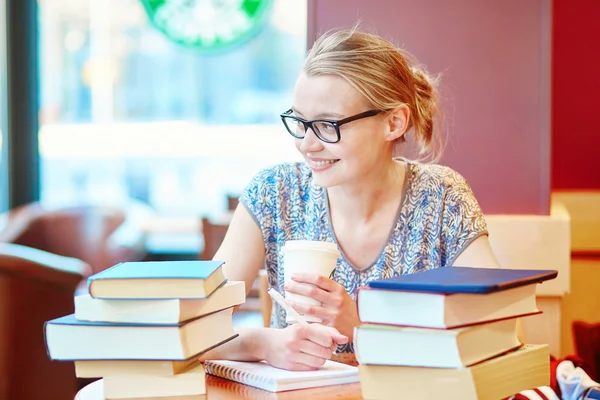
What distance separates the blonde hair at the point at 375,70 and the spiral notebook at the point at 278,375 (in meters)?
0.73

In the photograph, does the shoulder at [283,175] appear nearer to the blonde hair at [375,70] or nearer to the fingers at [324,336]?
the blonde hair at [375,70]

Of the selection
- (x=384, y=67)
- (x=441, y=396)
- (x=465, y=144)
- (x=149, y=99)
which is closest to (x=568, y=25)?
(x=465, y=144)

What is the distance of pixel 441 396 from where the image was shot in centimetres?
119

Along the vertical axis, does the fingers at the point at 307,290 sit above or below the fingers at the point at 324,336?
above

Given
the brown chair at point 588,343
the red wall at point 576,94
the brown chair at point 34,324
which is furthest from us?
the brown chair at point 34,324

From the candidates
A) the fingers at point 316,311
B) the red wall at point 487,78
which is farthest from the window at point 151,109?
the fingers at point 316,311

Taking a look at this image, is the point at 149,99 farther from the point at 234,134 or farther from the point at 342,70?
the point at 342,70

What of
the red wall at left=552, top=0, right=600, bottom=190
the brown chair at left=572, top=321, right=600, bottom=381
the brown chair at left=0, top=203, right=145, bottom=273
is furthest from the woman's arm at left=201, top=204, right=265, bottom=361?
the brown chair at left=0, top=203, right=145, bottom=273

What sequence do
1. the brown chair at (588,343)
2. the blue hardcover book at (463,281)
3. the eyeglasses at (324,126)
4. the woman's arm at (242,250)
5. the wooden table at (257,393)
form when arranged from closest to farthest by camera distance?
the blue hardcover book at (463,281) < the wooden table at (257,393) < the eyeglasses at (324,126) < the woman's arm at (242,250) < the brown chair at (588,343)

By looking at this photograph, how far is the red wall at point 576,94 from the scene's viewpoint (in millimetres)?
3236

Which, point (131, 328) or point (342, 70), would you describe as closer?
point (131, 328)

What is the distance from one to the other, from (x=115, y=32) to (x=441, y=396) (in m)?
5.90

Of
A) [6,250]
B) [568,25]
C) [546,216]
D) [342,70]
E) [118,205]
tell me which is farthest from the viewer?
[118,205]

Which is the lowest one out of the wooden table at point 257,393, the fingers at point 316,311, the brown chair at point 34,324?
the brown chair at point 34,324
